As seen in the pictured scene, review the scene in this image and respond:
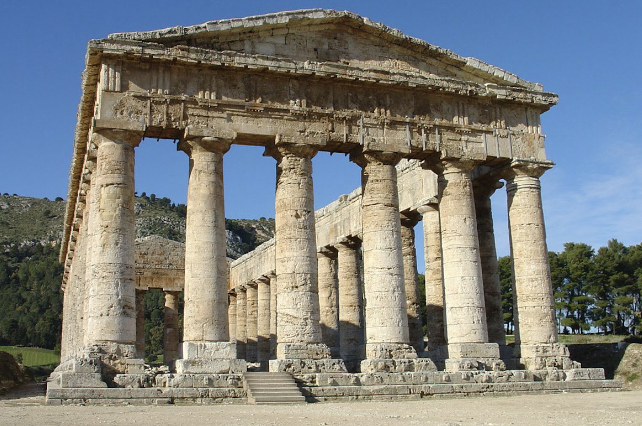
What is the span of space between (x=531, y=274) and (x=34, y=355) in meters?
65.8

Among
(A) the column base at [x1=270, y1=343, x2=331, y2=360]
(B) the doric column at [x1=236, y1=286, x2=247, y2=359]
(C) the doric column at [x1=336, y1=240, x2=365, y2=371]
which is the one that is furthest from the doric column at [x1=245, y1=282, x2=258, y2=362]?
(A) the column base at [x1=270, y1=343, x2=331, y2=360]

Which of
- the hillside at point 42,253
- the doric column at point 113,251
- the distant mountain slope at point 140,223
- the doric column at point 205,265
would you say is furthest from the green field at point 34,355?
the doric column at point 205,265

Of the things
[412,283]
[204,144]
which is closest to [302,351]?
[204,144]

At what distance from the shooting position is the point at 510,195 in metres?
25.2

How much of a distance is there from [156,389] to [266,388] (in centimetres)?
283

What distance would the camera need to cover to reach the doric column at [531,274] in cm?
2336

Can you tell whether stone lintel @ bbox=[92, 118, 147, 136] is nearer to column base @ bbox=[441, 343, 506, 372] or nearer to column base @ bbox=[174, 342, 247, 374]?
column base @ bbox=[174, 342, 247, 374]

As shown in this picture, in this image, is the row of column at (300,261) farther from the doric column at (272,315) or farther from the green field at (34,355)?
the green field at (34,355)

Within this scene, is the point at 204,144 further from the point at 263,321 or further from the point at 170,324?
the point at 170,324

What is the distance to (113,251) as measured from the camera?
63.8 feet

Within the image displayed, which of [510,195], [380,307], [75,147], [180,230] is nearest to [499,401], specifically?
[380,307]

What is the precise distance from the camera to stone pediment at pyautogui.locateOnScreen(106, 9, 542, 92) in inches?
844

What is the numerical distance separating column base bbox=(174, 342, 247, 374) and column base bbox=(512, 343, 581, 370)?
994 centimetres

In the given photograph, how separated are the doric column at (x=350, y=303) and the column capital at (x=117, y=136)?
41.3ft
